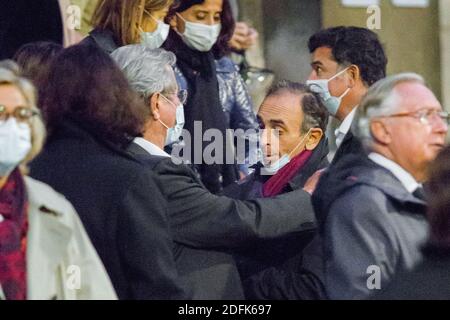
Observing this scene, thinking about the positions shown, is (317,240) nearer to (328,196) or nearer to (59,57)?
(328,196)

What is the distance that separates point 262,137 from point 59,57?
1.33 meters

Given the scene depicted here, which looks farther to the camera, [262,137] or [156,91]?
[262,137]

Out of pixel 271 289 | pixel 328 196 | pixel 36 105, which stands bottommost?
pixel 271 289

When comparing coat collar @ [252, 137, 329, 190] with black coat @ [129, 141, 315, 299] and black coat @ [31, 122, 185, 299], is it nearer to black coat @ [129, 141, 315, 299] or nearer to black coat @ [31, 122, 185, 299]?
black coat @ [129, 141, 315, 299]

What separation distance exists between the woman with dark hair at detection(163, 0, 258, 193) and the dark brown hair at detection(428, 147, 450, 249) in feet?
11.1

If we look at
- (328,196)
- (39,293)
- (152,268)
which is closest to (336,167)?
(328,196)

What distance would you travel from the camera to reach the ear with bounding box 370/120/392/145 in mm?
6888

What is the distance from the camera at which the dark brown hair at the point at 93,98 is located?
6941mm

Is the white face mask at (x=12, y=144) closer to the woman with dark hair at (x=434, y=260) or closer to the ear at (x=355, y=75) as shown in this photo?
the woman with dark hair at (x=434, y=260)

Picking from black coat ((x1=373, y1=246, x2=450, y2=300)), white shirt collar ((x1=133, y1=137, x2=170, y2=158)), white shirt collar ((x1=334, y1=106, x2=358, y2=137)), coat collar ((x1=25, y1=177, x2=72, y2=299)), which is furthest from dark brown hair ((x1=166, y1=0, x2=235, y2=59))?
black coat ((x1=373, y1=246, x2=450, y2=300))

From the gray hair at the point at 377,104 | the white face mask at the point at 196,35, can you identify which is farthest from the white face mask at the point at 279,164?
the white face mask at the point at 196,35

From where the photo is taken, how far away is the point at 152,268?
22.4 ft

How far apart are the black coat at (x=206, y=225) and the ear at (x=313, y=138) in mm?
688

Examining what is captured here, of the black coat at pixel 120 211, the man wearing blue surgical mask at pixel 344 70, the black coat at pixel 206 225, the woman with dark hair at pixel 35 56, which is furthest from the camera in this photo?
the man wearing blue surgical mask at pixel 344 70
